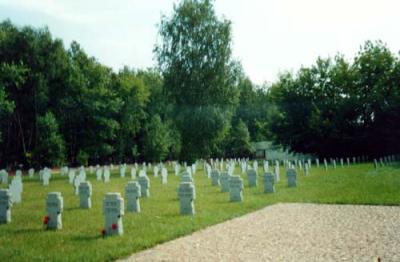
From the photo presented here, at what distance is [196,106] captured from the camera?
4041 centimetres

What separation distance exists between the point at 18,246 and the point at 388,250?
7.37 m

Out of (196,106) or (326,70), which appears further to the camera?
(326,70)

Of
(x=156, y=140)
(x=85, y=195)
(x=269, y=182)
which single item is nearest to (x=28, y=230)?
(x=85, y=195)

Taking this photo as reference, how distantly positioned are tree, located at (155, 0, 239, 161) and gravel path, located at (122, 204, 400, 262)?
27129 millimetres

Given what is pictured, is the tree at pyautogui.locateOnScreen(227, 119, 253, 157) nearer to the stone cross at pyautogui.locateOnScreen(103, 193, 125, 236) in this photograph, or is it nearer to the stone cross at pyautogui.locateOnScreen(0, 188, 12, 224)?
the stone cross at pyautogui.locateOnScreen(0, 188, 12, 224)

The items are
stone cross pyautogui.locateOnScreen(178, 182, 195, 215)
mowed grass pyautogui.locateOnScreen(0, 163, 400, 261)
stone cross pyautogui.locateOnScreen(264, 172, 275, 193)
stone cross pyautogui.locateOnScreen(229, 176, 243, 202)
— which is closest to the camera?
mowed grass pyautogui.locateOnScreen(0, 163, 400, 261)

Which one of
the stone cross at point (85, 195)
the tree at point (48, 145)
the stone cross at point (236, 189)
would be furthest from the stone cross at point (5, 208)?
the tree at point (48, 145)

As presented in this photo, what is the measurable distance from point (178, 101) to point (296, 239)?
32.0m

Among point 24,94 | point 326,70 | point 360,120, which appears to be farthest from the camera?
point 326,70

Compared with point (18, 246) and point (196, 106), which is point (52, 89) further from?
point (18, 246)

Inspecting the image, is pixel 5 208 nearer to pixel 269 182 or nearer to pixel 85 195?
pixel 85 195

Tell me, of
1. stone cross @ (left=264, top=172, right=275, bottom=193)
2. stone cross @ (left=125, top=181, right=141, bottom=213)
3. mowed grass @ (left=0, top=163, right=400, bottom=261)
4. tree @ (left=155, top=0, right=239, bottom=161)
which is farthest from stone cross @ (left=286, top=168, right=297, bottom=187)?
tree @ (left=155, top=0, right=239, bottom=161)

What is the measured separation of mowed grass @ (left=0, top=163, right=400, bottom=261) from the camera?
8.95m

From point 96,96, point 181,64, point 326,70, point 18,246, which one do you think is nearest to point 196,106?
point 181,64
